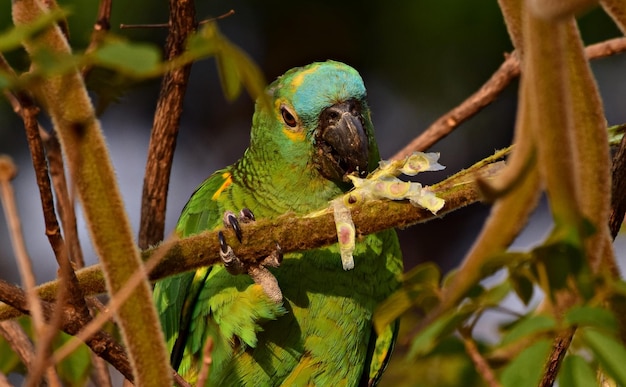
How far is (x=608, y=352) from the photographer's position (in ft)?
2.92

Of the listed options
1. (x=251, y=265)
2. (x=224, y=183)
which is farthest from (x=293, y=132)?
(x=251, y=265)

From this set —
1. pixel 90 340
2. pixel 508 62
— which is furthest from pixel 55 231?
pixel 508 62

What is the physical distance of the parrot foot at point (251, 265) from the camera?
131 centimetres

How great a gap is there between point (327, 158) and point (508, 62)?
0.50 m

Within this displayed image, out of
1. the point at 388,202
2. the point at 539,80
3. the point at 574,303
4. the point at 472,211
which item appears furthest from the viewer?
the point at 472,211

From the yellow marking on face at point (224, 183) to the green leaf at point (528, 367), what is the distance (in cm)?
140

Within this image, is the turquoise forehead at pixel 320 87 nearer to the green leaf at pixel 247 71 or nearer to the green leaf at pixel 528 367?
the green leaf at pixel 528 367

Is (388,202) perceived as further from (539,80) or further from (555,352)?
(539,80)

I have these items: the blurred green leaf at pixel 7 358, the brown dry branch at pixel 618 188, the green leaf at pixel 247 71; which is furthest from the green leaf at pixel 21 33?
the blurred green leaf at pixel 7 358

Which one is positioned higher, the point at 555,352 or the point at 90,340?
the point at 90,340

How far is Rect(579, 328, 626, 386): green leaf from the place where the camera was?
86 cm

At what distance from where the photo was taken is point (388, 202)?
1.31 meters

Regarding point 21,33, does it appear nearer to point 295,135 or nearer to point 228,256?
point 228,256

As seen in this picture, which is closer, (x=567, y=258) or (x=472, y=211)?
(x=567, y=258)
